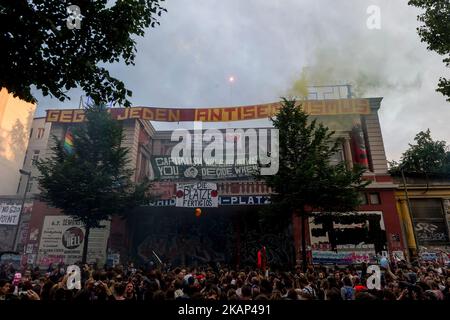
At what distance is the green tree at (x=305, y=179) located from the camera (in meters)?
16.4

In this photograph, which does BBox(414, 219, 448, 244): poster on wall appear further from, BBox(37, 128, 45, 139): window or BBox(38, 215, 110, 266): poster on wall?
BBox(37, 128, 45, 139): window

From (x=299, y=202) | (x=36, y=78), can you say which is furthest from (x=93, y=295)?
(x=299, y=202)

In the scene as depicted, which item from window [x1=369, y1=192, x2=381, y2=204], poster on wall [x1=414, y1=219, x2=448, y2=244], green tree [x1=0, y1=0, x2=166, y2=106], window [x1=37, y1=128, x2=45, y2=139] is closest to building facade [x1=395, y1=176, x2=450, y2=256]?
poster on wall [x1=414, y1=219, x2=448, y2=244]

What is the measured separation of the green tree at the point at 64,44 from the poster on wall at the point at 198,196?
13801 millimetres

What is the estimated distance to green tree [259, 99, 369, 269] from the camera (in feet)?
53.9

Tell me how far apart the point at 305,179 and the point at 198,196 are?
27.8ft

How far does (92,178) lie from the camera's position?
1916 centimetres

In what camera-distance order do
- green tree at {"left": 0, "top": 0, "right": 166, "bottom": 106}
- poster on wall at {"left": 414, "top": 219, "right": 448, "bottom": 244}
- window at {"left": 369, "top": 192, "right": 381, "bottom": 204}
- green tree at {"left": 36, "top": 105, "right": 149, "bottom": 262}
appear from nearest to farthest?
green tree at {"left": 0, "top": 0, "right": 166, "bottom": 106} → green tree at {"left": 36, "top": 105, "right": 149, "bottom": 262} → poster on wall at {"left": 414, "top": 219, "right": 448, "bottom": 244} → window at {"left": 369, "top": 192, "right": 381, "bottom": 204}

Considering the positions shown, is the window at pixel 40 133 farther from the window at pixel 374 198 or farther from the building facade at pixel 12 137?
the window at pixel 374 198

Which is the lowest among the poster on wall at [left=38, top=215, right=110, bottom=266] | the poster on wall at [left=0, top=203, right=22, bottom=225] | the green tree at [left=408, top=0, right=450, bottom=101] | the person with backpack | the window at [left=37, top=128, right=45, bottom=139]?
the person with backpack

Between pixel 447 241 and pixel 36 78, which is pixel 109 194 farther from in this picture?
pixel 447 241

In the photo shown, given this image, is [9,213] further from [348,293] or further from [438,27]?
[438,27]

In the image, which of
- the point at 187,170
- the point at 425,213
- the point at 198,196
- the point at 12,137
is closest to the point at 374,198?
the point at 425,213

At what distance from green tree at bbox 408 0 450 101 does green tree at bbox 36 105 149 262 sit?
17.8m
